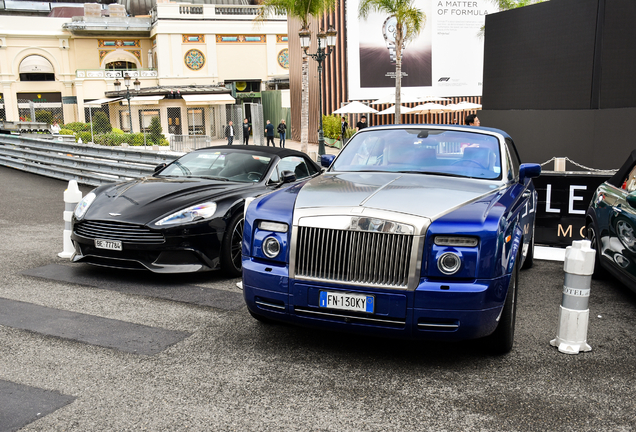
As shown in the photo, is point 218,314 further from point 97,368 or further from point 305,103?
point 305,103

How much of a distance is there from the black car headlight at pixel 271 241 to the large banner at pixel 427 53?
34227 mm

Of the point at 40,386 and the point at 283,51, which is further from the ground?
the point at 283,51

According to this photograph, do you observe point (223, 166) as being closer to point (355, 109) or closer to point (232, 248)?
point (232, 248)

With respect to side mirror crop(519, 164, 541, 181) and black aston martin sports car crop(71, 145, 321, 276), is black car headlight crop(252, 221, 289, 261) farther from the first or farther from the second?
side mirror crop(519, 164, 541, 181)

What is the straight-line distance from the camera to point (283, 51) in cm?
5716

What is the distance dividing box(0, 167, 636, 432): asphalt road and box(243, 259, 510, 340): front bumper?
0.33 metres

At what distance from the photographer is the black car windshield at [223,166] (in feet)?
24.7

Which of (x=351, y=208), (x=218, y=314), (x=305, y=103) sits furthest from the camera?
(x=305, y=103)

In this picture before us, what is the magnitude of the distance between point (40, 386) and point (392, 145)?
3525 millimetres

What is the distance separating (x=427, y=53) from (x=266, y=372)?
3802 cm

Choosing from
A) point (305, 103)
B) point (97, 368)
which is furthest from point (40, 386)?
point (305, 103)

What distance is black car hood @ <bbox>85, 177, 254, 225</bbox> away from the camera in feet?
21.0

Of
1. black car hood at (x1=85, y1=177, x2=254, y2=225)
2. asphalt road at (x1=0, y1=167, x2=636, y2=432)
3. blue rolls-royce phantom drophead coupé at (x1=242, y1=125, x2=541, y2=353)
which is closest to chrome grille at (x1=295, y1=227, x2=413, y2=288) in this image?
blue rolls-royce phantom drophead coupé at (x1=242, y1=125, x2=541, y2=353)

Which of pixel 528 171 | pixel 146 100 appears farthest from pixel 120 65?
pixel 528 171
